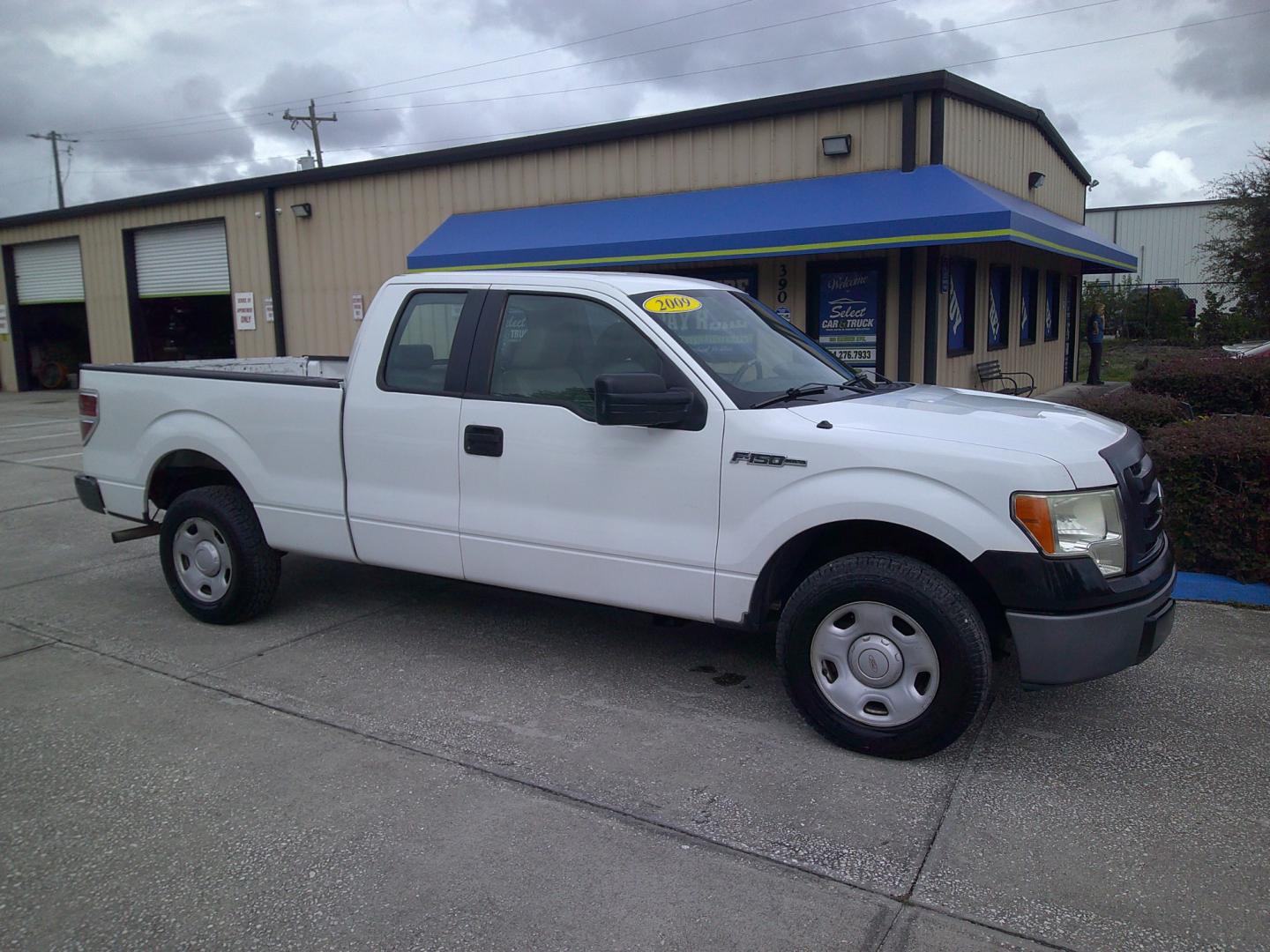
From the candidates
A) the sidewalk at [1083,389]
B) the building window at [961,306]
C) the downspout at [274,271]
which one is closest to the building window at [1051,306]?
the sidewalk at [1083,389]

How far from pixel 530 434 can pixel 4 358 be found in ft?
92.4

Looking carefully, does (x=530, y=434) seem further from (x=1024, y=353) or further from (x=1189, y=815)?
(x=1024, y=353)

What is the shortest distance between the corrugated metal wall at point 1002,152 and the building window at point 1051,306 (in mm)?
1353

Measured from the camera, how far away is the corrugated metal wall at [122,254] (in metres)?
20.0

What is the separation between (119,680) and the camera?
16.5 feet

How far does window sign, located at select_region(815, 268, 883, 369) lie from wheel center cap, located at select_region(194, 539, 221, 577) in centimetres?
864

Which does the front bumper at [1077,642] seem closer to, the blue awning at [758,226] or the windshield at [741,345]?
the windshield at [741,345]

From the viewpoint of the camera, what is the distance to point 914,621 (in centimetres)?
384

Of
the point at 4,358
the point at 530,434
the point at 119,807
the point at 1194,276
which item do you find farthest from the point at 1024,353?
the point at 1194,276

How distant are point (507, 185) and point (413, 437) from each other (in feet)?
38.9

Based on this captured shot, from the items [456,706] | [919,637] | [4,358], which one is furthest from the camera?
[4,358]

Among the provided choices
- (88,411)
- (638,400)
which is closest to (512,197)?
(88,411)

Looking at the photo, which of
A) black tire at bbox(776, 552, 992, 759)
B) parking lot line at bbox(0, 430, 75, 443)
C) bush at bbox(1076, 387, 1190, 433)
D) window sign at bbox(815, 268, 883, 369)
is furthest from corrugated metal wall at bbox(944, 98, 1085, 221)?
parking lot line at bbox(0, 430, 75, 443)

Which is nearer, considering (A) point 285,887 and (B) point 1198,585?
(A) point 285,887
